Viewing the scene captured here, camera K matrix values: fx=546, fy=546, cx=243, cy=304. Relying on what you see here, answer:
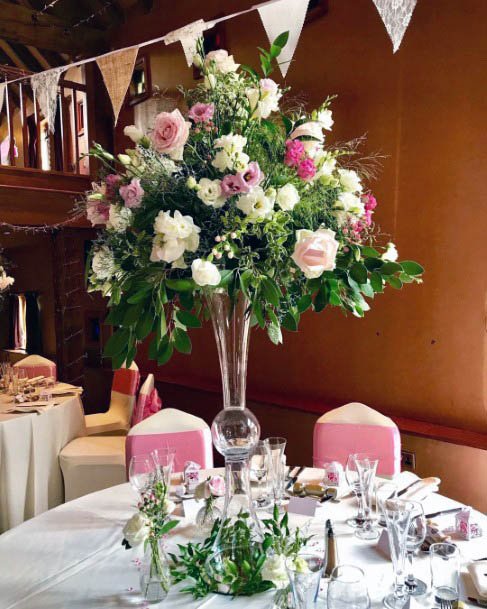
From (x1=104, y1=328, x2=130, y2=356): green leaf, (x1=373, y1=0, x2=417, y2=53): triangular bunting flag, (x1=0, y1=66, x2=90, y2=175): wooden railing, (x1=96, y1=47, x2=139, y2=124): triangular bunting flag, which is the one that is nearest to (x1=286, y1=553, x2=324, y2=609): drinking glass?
(x1=104, y1=328, x2=130, y2=356): green leaf

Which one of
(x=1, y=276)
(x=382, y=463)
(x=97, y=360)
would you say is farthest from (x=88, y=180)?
(x=382, y=463)

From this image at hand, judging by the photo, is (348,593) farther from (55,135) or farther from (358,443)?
(55,135)

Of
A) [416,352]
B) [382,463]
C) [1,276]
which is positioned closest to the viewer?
[382,463]

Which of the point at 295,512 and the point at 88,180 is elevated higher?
the point at 88,180

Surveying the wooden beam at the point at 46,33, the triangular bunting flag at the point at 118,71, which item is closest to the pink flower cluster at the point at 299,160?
the triangular bunting flag at the point at 118,71

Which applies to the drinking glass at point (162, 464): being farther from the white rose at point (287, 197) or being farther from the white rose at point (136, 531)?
the white rose at point (287, 197)

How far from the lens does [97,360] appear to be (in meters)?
7.38

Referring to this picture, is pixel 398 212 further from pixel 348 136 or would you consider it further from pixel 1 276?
pixel 1 276

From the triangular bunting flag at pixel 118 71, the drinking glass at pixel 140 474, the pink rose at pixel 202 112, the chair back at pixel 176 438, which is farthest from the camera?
the triangular bunting flag at pixel 118 71

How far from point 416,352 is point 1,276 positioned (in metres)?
Result: 4.44

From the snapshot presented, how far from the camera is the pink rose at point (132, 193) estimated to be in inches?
53.6

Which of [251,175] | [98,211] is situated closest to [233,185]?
[251,175]

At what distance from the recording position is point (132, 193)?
1.36 meters

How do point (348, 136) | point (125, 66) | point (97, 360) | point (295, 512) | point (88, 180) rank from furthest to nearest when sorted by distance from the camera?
point (97, 360), point (88, 180), point (348, 136), point (125, 66), point (295, 512)
